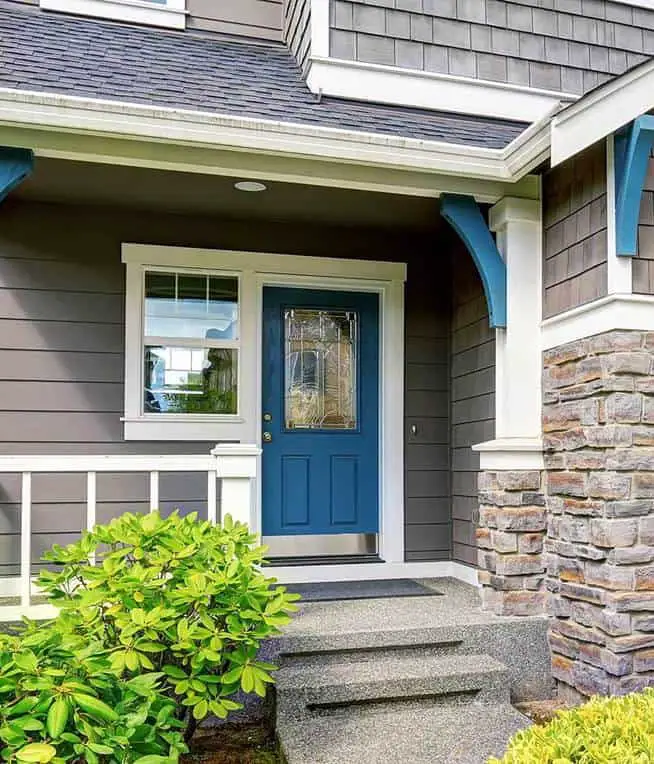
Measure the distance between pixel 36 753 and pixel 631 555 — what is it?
2434 mm

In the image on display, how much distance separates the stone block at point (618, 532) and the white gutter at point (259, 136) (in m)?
1.71

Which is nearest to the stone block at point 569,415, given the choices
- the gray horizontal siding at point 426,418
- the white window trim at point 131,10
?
the gray horizontal siding at point 426,418

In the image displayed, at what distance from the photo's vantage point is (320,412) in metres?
4.62

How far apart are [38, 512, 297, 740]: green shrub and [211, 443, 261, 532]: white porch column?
489 mm

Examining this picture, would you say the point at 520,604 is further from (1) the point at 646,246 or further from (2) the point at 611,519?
(1) the point at 646,246

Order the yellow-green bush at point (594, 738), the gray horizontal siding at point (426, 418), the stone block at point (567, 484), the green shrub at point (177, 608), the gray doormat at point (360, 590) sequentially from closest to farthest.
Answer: the yellow-green bush at point (594, 738) → the green shrub at point (177, 608) → the stone block at point (567, 484) → the gray doormat at point (360, 590) → the gray horizontal siding at point (426, 418)

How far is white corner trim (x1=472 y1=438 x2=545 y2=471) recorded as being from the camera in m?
3.51

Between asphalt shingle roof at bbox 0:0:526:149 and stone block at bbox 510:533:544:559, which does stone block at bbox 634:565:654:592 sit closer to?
stone block at bbox 510:533:544:559

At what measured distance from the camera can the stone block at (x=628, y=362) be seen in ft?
10.0

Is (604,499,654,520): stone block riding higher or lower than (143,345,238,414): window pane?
lower

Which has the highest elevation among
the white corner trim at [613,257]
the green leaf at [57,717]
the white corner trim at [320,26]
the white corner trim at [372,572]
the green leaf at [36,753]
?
the white corner trim at [320,26]

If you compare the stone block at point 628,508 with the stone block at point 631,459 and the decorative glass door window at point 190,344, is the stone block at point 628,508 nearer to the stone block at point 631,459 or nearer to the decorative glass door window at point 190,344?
the stone block at point 631,459

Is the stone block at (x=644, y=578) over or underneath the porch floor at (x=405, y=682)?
over

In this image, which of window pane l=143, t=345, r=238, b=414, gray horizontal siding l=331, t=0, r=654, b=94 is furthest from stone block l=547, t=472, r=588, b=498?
gray horizontal siding l=331, t=0, r=654, b=94
